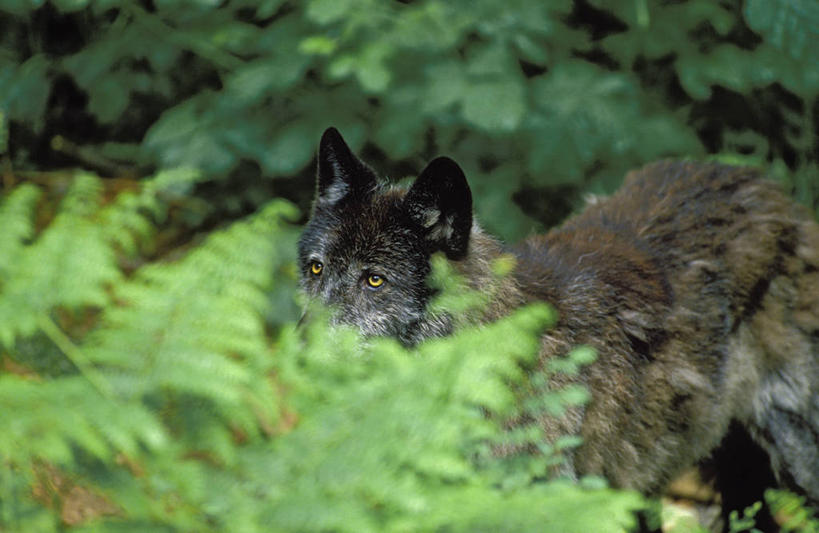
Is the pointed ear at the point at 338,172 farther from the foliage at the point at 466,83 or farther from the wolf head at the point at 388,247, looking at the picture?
the foliage at the point at 466,83

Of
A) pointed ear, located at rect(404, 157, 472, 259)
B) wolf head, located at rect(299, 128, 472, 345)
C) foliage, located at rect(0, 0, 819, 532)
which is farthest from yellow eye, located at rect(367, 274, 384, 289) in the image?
foliage, located at rect(0, 0, 819, 532)

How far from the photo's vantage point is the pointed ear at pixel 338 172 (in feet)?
13.7

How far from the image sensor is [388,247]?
3887 millimetres

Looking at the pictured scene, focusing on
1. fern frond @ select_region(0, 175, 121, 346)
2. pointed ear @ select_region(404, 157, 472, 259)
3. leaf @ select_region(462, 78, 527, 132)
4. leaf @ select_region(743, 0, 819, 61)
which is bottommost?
leaf @ select_region(462, 78, 527, 132)

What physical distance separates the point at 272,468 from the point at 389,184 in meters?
3.06

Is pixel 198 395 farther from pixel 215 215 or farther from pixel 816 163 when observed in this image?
pixel 816 163

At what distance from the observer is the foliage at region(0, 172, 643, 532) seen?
155cm

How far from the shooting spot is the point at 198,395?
5.91 ft

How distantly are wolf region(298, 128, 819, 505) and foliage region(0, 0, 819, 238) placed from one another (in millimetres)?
1212

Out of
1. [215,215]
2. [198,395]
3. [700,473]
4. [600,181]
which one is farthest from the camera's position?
[215,215]

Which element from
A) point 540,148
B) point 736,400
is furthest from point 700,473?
point 540,148

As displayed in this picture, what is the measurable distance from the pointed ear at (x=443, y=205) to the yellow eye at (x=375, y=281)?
0.99 feet

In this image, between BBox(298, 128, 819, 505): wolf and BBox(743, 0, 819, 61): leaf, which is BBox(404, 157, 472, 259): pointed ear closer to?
BBox(298, 128, 819, 505): wolf

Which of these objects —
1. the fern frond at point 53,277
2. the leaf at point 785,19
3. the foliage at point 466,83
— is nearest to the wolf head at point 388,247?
the foliage at point 466,83
